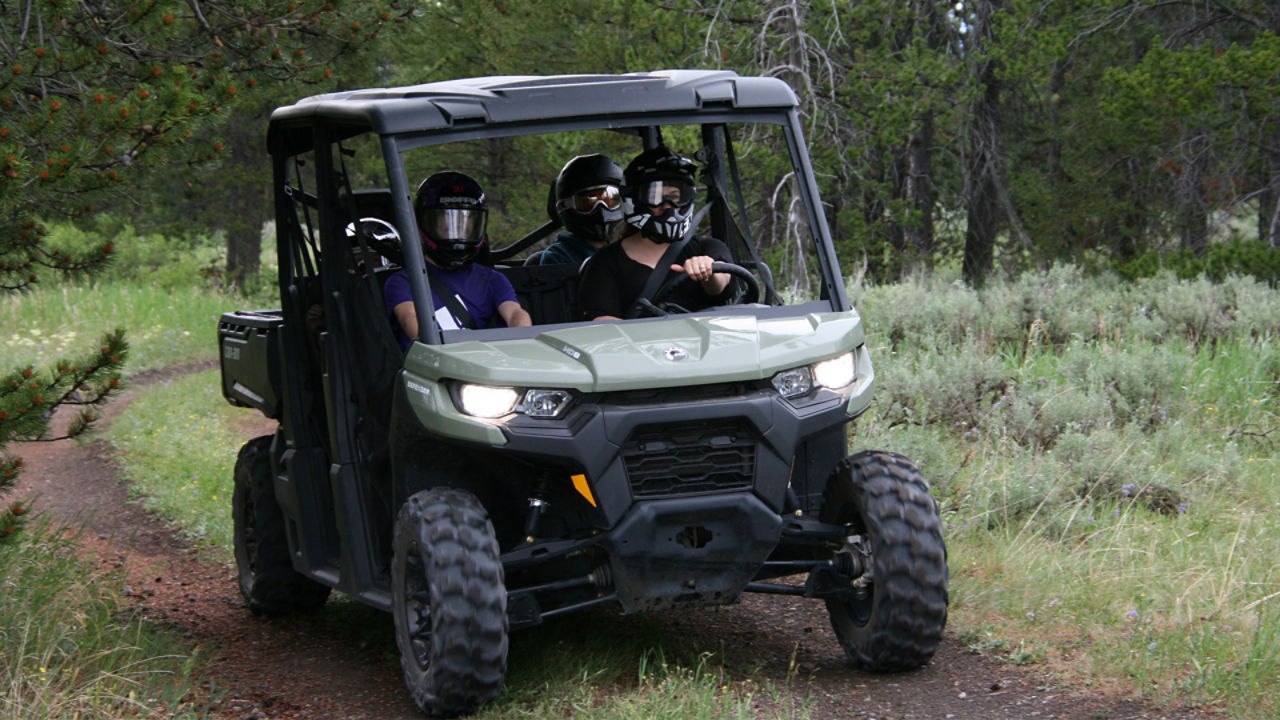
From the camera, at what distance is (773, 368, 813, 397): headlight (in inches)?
185

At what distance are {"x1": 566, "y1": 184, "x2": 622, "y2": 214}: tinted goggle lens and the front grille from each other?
2.29 meters

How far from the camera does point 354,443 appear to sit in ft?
17.9

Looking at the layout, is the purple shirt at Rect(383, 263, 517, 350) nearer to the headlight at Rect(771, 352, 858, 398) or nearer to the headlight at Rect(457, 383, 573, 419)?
the headlight at Rect(457, 383, 573, 419)

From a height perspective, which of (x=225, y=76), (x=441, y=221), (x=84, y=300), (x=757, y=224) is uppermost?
(x=225, y=76)

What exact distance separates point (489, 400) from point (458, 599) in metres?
0.65

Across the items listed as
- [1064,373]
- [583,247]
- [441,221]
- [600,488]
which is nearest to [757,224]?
[1064,373]

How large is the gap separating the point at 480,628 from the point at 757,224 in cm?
1126

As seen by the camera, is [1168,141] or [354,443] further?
[1168,141]

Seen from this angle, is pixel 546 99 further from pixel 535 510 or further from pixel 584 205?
pixel 584 205

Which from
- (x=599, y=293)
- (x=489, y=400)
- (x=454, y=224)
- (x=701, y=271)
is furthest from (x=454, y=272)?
(x=489, y=400)

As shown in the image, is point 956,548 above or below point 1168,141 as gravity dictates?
below

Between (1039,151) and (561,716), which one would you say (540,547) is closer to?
(561,716)

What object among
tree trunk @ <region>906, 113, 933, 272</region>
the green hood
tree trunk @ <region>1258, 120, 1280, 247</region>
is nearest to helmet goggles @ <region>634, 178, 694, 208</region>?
the green hood

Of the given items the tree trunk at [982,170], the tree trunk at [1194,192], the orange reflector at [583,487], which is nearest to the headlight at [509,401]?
the orange reflector at [583,487]
